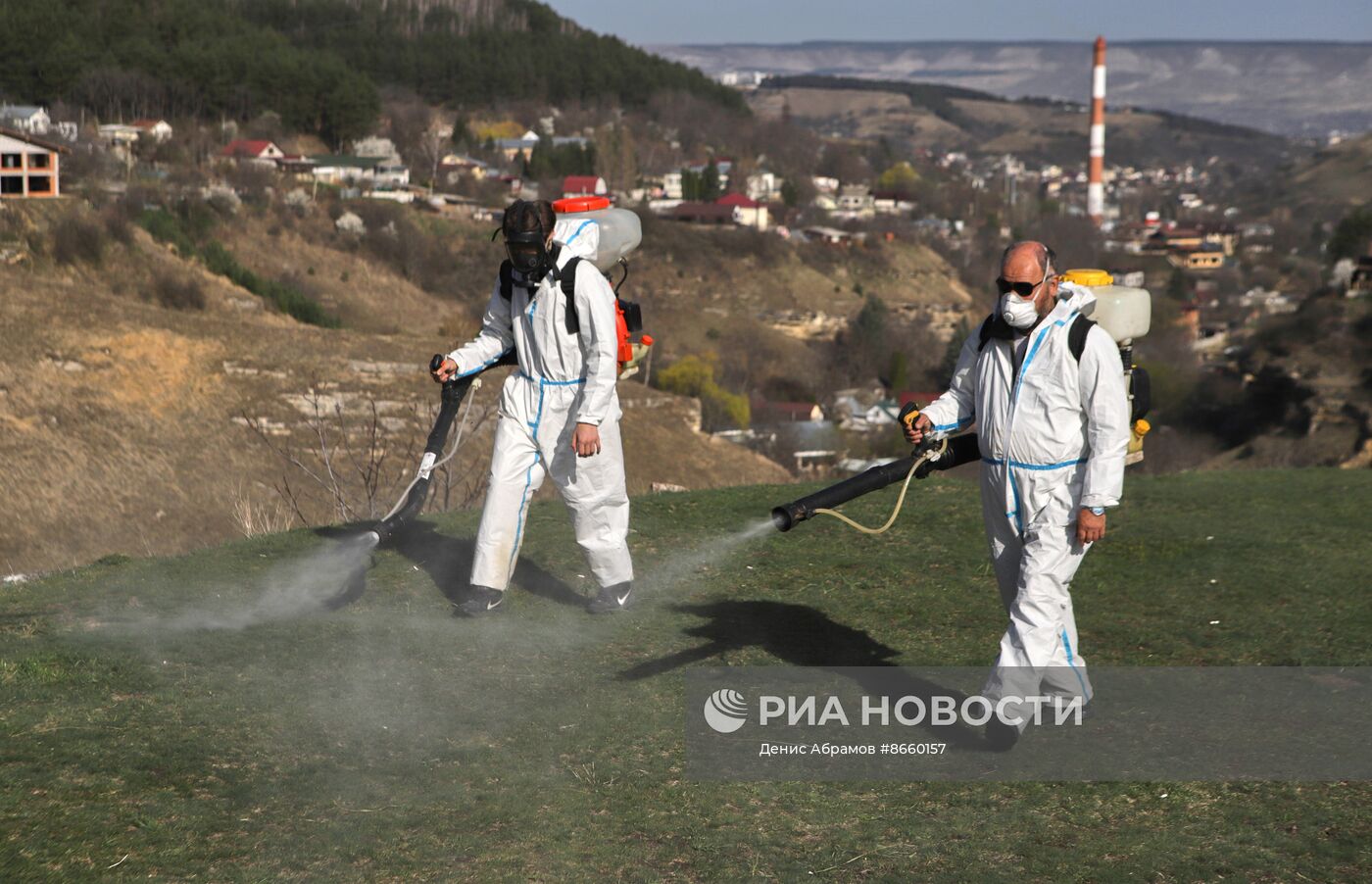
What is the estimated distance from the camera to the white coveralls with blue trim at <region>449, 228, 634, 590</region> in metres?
7.15

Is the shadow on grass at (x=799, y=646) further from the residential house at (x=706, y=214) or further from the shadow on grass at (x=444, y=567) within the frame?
the residential house at (x=706, y=214)

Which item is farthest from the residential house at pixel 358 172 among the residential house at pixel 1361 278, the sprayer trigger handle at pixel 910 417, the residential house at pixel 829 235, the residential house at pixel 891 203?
the sprayer trigger handle at pixel 910 417

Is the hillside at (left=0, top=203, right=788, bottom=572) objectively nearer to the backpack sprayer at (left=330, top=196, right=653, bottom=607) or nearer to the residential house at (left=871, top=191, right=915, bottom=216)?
the backpack sprayer at (left=330, top=196, right=653, bottom=607)

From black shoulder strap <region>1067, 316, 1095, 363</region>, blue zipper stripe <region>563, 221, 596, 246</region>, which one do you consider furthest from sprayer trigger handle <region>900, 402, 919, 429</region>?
blue zipper stripe <region>563, 221, 596, 246</region>

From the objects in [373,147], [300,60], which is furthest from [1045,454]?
[300,60]

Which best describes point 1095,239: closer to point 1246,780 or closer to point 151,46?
point 151,46

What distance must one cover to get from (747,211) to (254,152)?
37.3m

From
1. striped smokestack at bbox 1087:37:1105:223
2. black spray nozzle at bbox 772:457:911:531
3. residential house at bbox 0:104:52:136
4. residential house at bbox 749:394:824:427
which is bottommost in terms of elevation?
residential house at bbox 749:394:824:427

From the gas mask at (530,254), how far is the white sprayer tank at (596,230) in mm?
159

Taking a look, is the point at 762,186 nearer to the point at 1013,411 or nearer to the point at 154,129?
the point at 154,129

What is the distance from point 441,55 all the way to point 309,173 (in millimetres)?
62536

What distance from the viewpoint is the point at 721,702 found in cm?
618

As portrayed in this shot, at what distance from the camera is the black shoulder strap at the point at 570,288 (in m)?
7.14

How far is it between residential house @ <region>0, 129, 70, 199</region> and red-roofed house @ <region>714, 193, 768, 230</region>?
2076 inches
